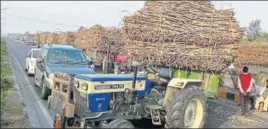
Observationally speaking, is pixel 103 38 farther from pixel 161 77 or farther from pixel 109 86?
pixel 109 86

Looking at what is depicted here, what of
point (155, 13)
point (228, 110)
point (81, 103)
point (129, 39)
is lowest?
point (228, 110)

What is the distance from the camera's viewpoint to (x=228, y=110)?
12.7 metres

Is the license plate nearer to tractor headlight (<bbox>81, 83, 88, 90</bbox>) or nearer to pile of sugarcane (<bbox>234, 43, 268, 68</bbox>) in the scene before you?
tractor headlight (<bbox>81, 83, 88, 90</bbox>)

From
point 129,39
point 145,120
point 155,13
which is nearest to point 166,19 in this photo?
point 155,13

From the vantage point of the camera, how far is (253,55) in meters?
22.1

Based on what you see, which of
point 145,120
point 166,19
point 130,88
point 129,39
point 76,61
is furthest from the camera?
point 76,61

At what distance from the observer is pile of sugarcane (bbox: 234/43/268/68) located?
69.7ft

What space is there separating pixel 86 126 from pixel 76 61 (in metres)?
7.10

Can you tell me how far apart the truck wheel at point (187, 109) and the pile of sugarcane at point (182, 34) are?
3034 millimetres

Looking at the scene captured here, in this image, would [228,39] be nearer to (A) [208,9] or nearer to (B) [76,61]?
(A) [208,9]

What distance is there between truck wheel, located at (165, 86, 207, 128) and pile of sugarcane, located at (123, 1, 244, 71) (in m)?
3.03

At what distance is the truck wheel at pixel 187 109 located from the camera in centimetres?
779

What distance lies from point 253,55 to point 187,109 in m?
14.9

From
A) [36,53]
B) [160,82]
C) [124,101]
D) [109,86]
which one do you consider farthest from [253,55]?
[109,86]
